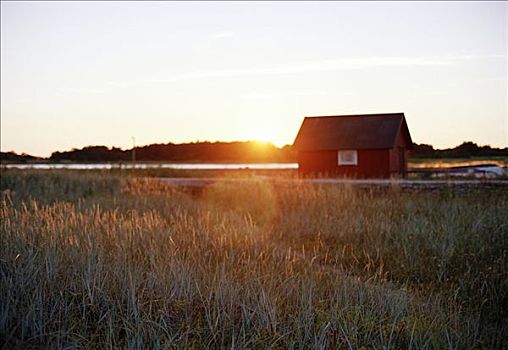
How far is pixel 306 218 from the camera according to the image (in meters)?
11.1

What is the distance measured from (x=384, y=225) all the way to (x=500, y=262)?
8.67 feet

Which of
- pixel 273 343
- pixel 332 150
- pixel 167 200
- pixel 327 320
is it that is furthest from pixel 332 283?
pixel 332 150

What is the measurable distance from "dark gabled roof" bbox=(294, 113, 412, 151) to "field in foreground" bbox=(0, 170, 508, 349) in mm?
18198

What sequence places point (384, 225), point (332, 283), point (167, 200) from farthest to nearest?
1. point (167, 200)
2. point (384, 225)
3. point (332, 283)

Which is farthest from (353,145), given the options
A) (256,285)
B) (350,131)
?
(256,285)

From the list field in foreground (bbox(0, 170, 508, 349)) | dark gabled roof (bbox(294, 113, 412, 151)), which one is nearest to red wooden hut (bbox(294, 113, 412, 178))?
dark gabled roof (bbox(294, 113, 412, 151))

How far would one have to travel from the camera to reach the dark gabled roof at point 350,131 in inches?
1121

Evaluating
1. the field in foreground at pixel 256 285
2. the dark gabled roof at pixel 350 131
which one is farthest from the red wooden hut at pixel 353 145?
the field in foreground at pixel 256 285

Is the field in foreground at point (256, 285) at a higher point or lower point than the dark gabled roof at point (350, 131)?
lower

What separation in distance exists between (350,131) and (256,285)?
2523cm

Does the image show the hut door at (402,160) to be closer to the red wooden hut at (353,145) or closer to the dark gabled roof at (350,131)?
the red wooden hut at (353,145)

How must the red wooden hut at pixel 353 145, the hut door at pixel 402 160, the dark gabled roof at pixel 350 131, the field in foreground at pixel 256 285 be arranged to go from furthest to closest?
the hut door at pixel 402 160 < the dark gabled roof at pixel 350 131 < the red wooden hut at pixel 353 145 < the field in foreground at pixel 256 285

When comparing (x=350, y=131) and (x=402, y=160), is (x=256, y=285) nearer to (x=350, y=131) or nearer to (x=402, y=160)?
(x=350, y=131)

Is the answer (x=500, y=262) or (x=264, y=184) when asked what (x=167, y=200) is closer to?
(x=264, y=184)
